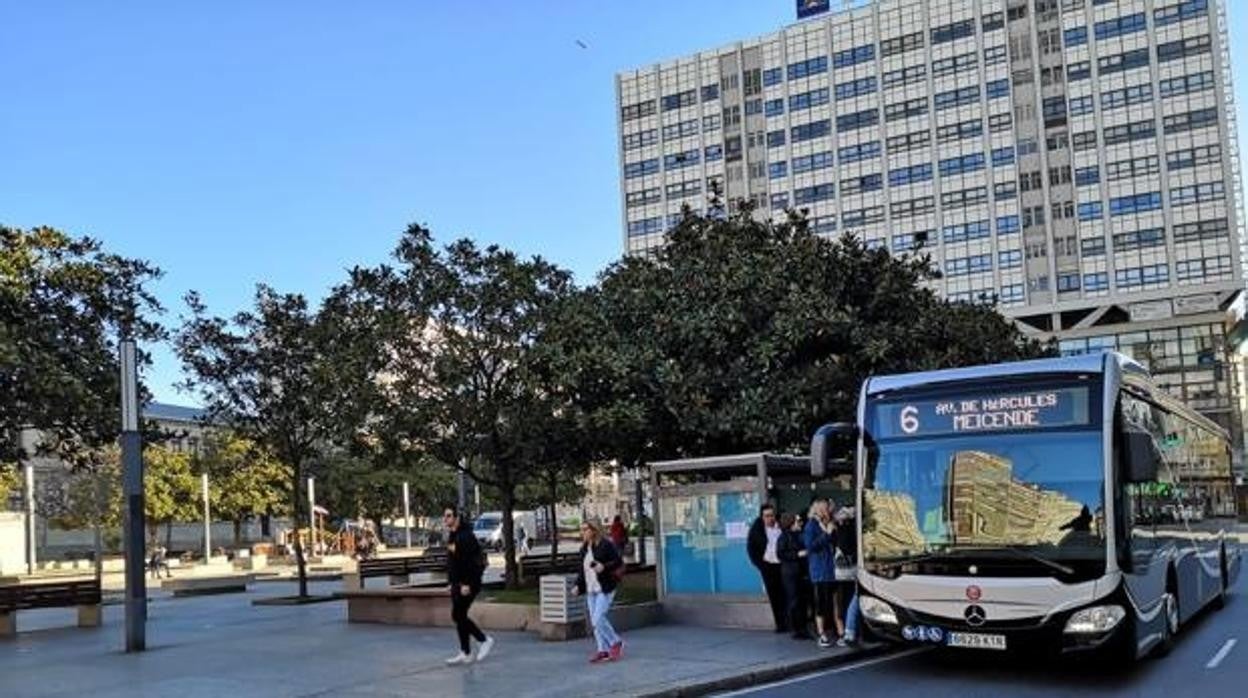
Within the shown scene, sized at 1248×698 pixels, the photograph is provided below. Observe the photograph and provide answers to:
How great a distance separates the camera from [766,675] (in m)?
12.6

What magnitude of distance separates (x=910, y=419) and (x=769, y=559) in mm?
4248

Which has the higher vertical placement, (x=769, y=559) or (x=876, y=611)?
(x=769, y=559)

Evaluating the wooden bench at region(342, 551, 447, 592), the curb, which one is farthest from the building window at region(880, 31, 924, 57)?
the curb

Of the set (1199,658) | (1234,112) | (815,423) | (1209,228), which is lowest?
(1199,658)

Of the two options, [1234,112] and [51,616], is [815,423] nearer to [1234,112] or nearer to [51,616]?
[51,616]

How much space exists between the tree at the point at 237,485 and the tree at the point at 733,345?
37104 mm

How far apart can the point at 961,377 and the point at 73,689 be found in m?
9.70

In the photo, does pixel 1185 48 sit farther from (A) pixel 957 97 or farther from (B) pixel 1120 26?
(A) pixel 957 97

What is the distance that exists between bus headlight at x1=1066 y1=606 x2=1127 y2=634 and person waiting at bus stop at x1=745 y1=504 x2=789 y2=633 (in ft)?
17.5

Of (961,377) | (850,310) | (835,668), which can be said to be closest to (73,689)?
(835,668)

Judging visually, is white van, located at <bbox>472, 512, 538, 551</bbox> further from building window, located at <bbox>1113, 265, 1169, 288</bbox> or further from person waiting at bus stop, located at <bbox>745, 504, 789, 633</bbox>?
building window, located at <bbox>1113, 265, 1169, 288</bbox>

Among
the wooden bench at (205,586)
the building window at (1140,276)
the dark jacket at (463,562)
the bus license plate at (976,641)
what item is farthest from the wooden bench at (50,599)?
the building window at (1140,276)

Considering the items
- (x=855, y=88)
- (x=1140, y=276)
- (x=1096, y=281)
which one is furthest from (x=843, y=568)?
(x=855, y=88)

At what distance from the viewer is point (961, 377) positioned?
1201 cm
